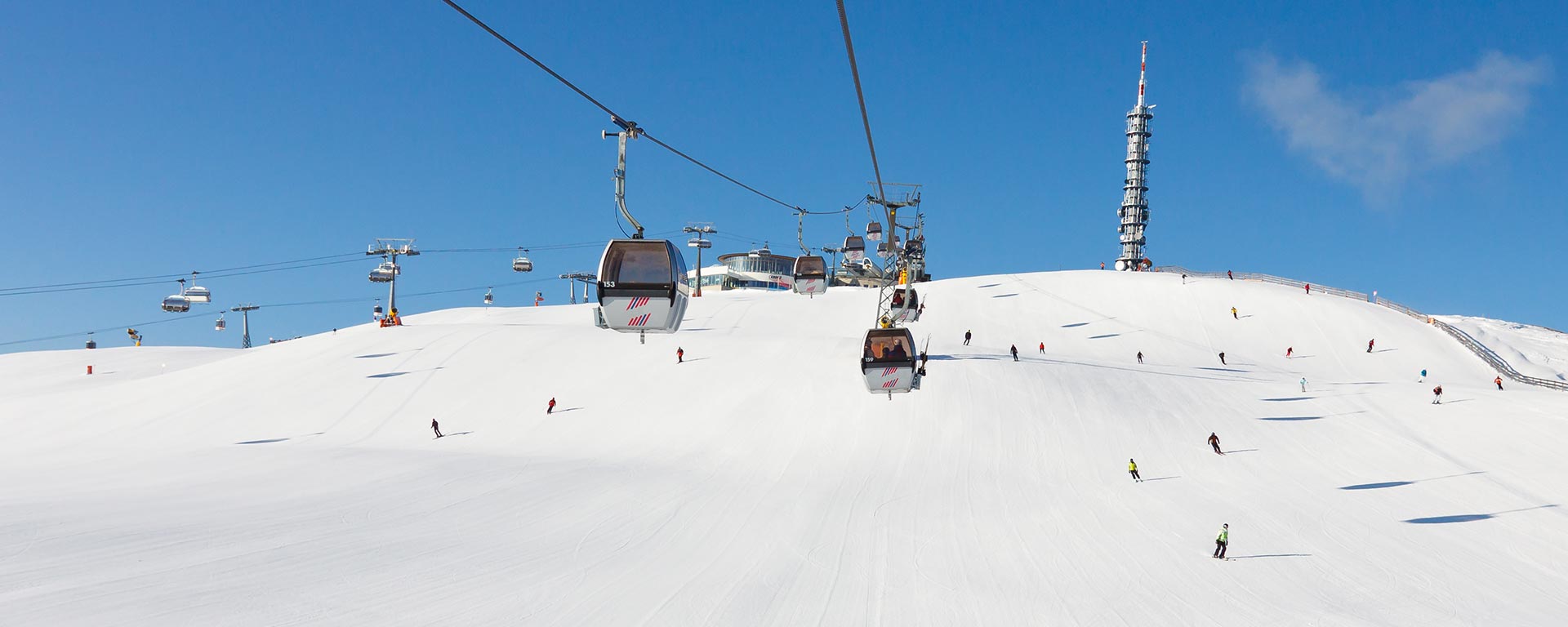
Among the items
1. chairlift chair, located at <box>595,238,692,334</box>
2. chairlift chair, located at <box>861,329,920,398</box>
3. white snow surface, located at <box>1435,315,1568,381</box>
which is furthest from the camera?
white snow surface, located at <box>1435,315,1568,381</box>

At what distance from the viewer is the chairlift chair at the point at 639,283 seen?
41.1 feet

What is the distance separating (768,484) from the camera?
2750 centimetres

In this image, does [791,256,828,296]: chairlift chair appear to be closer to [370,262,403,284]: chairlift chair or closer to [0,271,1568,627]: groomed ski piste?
[0,271,1568,627]: groomed ski piste

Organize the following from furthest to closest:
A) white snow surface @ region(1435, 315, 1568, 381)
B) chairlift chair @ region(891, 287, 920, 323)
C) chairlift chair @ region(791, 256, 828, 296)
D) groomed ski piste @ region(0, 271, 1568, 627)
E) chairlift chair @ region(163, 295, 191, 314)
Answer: chairlift chair @ region(163, 295, 191, 314) < white snow surface @ region(1435, 315, 1568, 381) < chairlift chair @ region(791, 256, 828, 296) < chairlift chair @ region(891, 287, 920, 323) < groomed ski piste @ region(0, 271, 1568, 627)

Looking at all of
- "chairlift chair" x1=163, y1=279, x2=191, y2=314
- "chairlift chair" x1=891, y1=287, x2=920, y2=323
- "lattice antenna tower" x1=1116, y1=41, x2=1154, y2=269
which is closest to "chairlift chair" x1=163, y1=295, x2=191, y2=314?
"chairlift chair" x1=163, y1=279, x2=191, y2=314

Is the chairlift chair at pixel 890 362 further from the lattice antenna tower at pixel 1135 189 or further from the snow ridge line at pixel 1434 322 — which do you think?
the lattice antenna tower at pixel 1135 189

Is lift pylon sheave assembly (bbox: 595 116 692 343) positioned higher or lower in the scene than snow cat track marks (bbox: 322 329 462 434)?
higher

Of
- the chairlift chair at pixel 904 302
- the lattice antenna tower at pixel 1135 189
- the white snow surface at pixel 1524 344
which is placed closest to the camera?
the chairlift chair at pixel 904 302

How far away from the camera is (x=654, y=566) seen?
1880 centimetres

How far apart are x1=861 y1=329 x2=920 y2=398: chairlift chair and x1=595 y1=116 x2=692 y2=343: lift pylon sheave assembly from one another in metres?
7.99

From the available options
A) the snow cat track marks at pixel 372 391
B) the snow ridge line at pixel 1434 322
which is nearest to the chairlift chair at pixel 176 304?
the snow cat track marks at pixel 372 391

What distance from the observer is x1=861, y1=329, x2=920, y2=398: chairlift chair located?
→ 65.2 ft

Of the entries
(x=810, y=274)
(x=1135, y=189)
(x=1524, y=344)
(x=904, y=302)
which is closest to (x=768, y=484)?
(x=904, y=302)

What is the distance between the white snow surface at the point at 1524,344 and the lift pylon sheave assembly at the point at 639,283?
5361 cm
